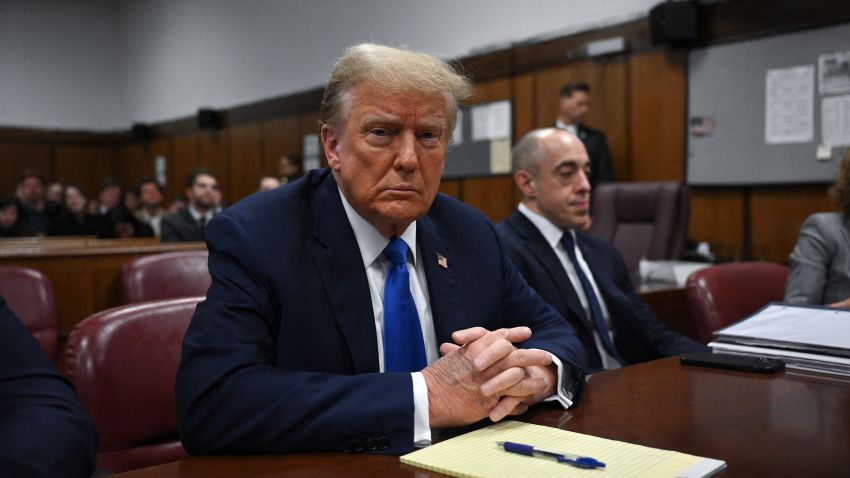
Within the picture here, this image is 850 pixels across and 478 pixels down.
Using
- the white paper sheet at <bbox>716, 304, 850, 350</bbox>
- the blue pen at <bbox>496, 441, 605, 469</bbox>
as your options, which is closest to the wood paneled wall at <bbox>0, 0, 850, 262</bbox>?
the white paper sheet at <bbox>716, 304, 850, 350</bbox>

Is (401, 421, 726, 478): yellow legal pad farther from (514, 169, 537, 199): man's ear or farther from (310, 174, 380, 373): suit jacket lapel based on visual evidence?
(514, 169, 537, 199): man's ear

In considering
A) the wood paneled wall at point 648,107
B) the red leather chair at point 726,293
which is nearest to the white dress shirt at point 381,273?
the red leather chair at point 726,293

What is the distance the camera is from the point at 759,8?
18.7 feet

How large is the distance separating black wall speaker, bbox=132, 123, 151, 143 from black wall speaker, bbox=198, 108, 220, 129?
7.36ft

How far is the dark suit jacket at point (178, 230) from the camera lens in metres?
6.39

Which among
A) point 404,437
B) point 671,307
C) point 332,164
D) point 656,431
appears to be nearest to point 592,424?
point 656,431

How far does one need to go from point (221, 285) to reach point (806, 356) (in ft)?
3.96

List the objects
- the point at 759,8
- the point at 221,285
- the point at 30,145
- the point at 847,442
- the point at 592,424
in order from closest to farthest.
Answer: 1. the point at 847,442
2. the point at 592,424
3. the point at 221,285
4. the point at 759,8
5. the point at 30,145

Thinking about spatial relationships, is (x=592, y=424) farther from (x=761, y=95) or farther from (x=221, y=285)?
(x=761, y=95)

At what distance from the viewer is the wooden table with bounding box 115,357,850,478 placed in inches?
41.8

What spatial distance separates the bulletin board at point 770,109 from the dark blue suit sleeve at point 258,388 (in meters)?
5.03

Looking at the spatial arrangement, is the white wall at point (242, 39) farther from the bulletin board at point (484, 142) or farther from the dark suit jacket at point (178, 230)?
the dark suit jacket at point (178, 230)

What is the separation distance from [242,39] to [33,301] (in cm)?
955

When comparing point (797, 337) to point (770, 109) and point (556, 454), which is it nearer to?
point (556, 454)
